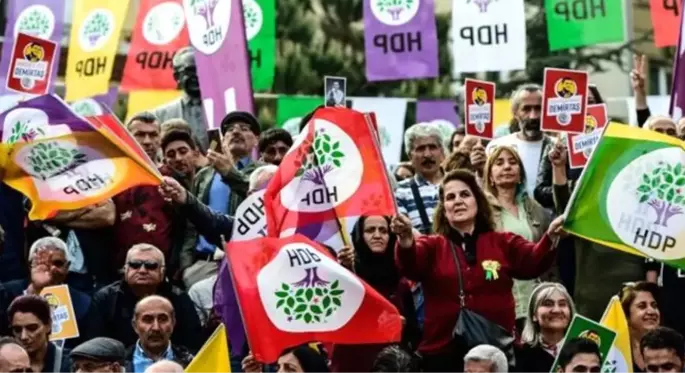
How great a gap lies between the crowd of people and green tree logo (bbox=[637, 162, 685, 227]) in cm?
53

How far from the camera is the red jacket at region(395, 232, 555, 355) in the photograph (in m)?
14.5

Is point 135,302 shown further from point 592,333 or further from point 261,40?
point 261,40

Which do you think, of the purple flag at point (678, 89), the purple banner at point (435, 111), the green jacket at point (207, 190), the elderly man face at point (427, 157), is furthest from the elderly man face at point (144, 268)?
the purple banner at point (435, 111)

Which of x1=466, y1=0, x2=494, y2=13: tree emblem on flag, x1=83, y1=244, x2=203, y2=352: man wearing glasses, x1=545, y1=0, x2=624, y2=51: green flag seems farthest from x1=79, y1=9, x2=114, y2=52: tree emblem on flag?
x1=83, y1=244, x2=203, y2=352: man wearing glasses

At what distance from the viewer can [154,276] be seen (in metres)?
15.1

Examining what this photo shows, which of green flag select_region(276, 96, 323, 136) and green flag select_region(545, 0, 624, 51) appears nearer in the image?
green flag select_region(545, 0, 624, 51)

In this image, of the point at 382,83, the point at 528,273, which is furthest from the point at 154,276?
the point at 382,83

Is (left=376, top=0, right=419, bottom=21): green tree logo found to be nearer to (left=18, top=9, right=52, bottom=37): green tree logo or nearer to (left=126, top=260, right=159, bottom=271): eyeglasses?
(left=18, top=9, right=52, bottom=37): green tree logo

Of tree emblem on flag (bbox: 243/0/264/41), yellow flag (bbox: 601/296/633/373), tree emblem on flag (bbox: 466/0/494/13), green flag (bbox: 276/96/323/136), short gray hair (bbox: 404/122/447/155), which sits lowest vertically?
yellow flag (bbox: 601/296/633/373)

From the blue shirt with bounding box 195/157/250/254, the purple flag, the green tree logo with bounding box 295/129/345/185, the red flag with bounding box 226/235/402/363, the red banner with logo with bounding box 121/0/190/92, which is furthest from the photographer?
the red banner with logo with bounding box 121/0/190/92

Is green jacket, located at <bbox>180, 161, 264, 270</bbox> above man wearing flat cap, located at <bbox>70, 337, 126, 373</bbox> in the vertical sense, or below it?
above

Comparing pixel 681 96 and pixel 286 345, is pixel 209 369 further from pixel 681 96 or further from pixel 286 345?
pixel 681 96

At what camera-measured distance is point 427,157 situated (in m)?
16.3

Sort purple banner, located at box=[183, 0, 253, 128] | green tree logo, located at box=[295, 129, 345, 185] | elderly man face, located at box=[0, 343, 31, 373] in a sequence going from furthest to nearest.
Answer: purple banner, located at box=[183, 0, 253, 128] < green tree logo, located at box=[295, 129, 345, 185] < elderly man face, located at box=[0, 343, 31, 373]
